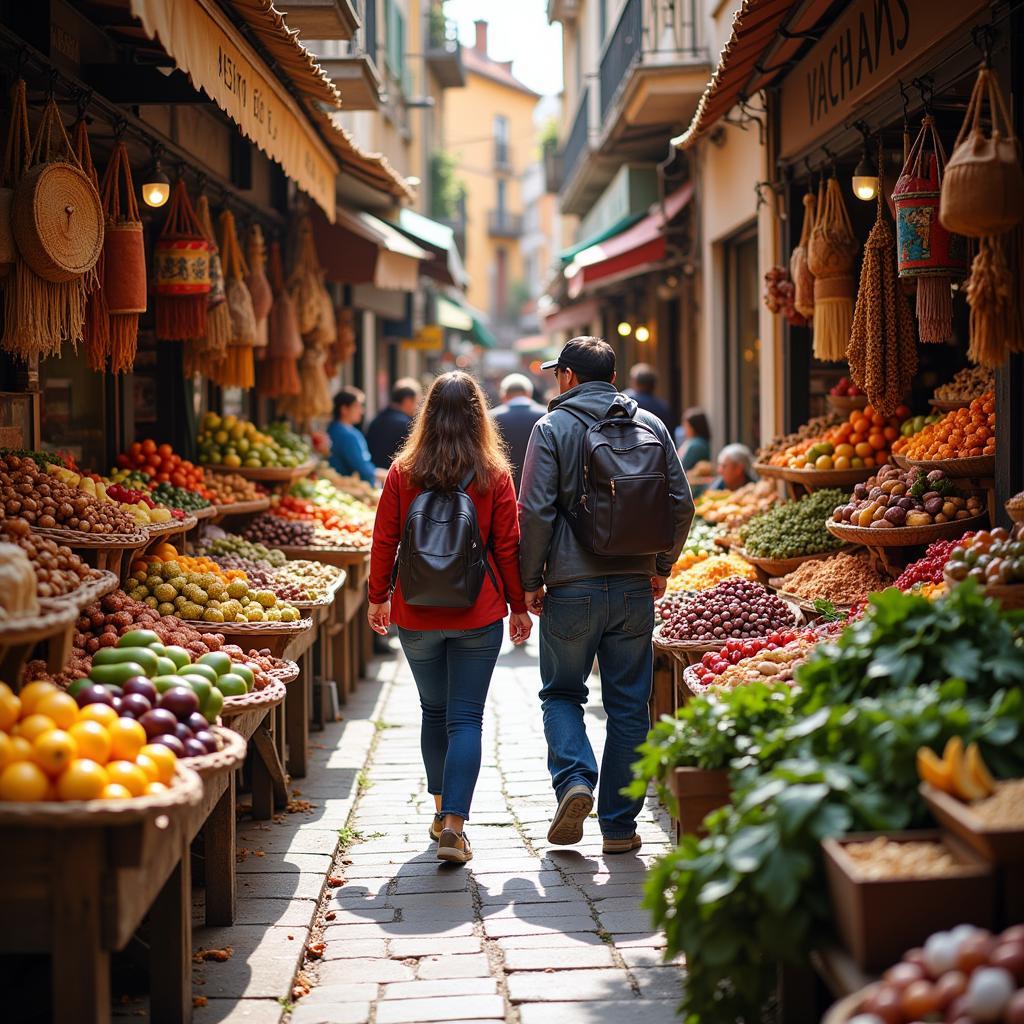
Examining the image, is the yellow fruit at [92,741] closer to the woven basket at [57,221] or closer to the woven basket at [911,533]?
the woven basket at [57,221]

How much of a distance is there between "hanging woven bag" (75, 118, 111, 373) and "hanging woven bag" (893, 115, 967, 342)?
3.64 m

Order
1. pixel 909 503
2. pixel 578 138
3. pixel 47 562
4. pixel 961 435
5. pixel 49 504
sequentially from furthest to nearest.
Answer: pixel 578 138
pixel 909 503
pixel 961 435
pixel 49 504
pixel 47 562

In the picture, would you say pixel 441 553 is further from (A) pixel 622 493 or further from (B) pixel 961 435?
(B) pixel 961 435

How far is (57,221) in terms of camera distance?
223 inches

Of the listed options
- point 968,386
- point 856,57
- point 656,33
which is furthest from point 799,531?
point 656,33

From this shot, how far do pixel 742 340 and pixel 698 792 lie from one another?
9.28 metres

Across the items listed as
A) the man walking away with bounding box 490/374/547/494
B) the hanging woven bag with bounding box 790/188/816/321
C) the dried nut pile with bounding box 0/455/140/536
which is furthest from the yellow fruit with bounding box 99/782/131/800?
the man walking away with bounding box 490/374/547/494

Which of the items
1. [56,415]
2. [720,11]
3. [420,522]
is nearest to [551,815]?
[420,522]

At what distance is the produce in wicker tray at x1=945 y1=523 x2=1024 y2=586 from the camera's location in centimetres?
455

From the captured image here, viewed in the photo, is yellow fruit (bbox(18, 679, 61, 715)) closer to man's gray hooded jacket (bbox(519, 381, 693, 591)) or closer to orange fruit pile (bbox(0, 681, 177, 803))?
orange fruit pile (bbox(0, 681, 177, 803))

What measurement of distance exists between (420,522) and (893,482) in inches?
105

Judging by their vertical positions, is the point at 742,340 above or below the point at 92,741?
above

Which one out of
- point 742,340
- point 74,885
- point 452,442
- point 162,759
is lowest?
point 74,885

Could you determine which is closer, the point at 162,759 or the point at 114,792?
the point at 114,792
